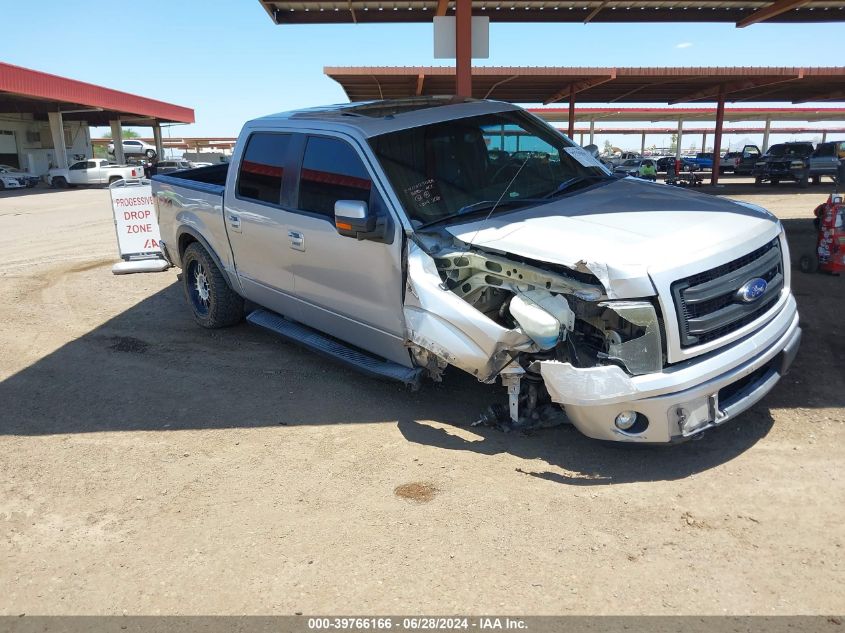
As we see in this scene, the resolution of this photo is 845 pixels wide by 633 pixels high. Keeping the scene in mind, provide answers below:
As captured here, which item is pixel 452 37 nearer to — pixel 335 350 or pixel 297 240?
pixel 297 240

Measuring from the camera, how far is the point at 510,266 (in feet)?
12.1

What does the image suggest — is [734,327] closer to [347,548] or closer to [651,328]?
[651,328]

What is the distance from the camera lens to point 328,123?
495 cm

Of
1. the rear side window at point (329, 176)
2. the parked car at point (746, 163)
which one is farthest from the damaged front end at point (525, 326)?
the parked car at point (746, 163)

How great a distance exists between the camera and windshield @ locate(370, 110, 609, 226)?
4.41m

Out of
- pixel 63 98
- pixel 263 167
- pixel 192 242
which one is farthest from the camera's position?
pixel 63 98

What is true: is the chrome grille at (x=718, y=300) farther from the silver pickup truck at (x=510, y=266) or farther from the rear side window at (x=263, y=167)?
the rear side window at (x=263, y=167)

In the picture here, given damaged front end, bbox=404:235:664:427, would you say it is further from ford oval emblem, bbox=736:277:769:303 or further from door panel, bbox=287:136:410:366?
ford oval emblem, bbox=736:277:769:303

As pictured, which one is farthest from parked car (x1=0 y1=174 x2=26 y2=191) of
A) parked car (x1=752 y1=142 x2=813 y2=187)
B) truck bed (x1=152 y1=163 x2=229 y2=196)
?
parked car (x1=752 y1=142 x2=813 y2=187)

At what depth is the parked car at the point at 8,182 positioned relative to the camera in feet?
116

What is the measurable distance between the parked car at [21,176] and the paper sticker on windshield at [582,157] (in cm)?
3940

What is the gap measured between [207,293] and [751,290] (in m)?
5.14

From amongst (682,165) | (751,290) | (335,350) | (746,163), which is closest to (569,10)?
(335,350)

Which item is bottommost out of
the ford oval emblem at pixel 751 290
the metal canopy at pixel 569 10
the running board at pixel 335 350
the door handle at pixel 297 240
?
the running board at pixel 335 350
